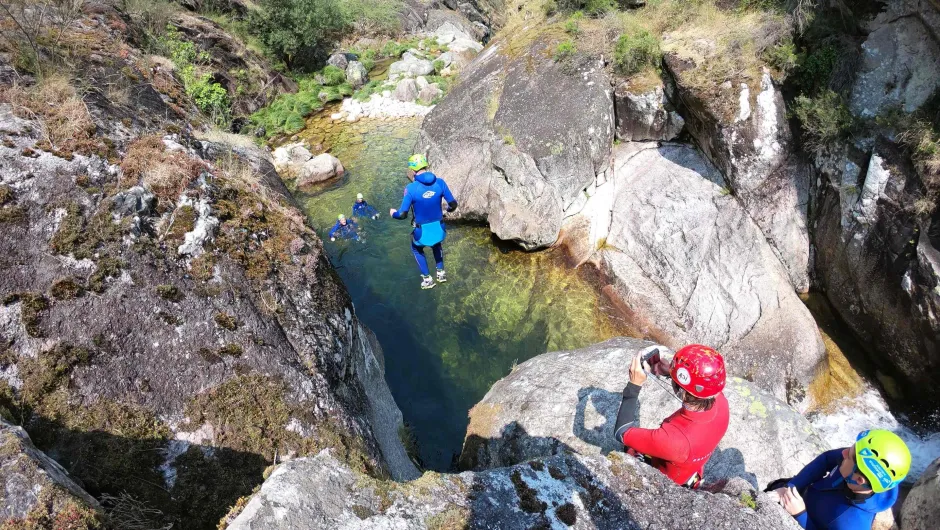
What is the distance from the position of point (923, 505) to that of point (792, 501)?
9.11 ft

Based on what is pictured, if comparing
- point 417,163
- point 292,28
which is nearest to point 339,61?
point 292,28

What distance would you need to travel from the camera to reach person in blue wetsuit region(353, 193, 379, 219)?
13422 mm

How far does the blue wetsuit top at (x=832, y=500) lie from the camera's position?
3.48 m

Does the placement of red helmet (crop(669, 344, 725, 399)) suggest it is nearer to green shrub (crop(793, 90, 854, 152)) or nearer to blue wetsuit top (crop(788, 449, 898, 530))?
blue wetsuit top (crop(788, 449, 898, 530))

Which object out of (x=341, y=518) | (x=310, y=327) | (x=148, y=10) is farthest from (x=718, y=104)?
(x=148, y=10)

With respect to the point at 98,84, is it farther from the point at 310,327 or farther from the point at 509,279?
the point at 509,279

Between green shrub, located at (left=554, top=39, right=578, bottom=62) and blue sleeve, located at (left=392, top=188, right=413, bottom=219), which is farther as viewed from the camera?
green shrub, located at (left=554, top=39, right=578, bottom=62)

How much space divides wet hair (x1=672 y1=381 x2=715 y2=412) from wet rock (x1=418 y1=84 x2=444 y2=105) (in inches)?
810

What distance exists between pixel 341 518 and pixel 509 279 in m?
9.36

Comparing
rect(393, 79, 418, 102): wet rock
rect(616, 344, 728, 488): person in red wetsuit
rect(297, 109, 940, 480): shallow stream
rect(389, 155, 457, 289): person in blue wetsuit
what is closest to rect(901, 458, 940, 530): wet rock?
rect(616, 344, 728, 488): person in red wetsuit

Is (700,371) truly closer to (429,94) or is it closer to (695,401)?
(695,401)

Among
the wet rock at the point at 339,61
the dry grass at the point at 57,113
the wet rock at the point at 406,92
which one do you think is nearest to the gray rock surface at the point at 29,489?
the dry grass at the point at 57,113

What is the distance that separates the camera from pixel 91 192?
475 centimetres

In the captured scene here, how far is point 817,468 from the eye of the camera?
13.0 feet
